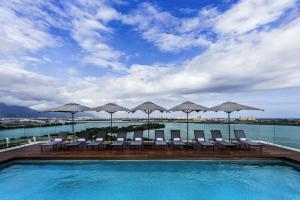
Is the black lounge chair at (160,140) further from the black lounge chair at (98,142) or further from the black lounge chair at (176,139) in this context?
the black lounge chair at (98,142)

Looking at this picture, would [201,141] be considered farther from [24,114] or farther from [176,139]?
[24,114]

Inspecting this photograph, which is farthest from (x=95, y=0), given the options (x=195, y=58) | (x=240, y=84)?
(x=240, y=84)

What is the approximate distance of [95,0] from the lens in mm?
11359

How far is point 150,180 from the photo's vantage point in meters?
7.00

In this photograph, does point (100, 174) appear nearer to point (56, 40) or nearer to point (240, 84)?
point (56, 40)

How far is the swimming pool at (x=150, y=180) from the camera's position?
5988mm

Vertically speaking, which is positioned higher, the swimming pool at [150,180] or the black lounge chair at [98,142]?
the black lounge chair at [98,142]

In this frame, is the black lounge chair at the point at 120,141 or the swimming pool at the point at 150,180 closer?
the swimming pool at the point at 150,180

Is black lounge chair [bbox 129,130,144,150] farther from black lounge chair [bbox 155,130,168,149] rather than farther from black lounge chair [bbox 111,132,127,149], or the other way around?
black lounge chair [bbox 155,130,168,149]

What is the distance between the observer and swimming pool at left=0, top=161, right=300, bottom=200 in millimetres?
5988

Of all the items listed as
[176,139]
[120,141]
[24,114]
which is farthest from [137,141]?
[24,114]

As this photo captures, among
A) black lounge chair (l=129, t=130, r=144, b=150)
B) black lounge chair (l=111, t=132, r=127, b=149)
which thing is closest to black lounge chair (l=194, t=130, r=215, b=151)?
black lounge chair (l=129, t=130, r=144, b=150)

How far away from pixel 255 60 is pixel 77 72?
12868mm

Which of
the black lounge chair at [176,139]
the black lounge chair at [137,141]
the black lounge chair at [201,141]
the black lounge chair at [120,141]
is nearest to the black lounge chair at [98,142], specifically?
the black lounge chair at [120,141]
